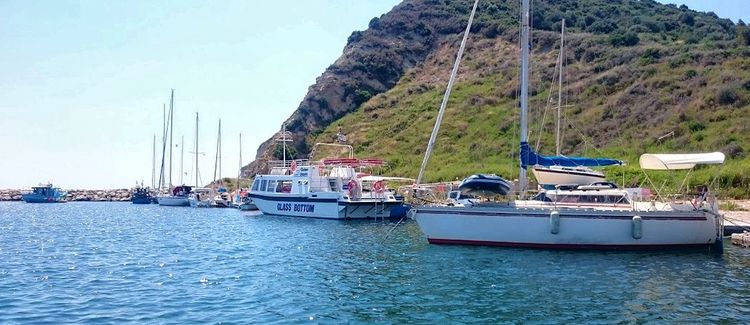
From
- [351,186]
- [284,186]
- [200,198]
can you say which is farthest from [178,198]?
[351,186]

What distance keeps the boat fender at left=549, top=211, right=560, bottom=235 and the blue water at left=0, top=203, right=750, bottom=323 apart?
979 mm

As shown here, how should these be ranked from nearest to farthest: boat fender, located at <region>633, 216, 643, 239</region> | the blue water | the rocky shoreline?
the blue water, boat fender, located at <region>633, 216, 643, 239</region>, the rocky shoreline

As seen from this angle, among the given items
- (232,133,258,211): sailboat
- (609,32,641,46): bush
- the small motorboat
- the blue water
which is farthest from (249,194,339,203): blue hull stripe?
(609,32,641,46): bush

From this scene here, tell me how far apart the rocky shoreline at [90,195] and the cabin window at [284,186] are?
74.2m

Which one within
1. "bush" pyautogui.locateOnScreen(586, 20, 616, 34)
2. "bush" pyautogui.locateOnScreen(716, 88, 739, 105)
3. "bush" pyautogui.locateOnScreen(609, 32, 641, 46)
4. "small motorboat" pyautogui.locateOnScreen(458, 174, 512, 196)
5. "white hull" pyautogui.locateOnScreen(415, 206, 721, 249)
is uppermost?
"bush" pyautogui.locateOnScreen(586, 20, 616, 34)

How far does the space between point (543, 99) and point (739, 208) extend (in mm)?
34828

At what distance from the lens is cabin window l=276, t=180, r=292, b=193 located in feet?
167

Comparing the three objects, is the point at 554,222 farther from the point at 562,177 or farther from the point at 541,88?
the point at 541,88

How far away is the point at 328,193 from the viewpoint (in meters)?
46.2

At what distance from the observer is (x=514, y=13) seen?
370 feet

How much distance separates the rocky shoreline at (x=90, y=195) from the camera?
117500mm

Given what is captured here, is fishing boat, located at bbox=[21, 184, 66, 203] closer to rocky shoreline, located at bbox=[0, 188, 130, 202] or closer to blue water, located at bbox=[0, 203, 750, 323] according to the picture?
rocky shoreline, located at bbox=[0, 188, 130, 202]

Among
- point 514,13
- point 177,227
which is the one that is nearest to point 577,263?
point 177,227

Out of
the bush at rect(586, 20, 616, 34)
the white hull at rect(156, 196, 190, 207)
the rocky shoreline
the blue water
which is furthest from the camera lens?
the rocky shoreline
